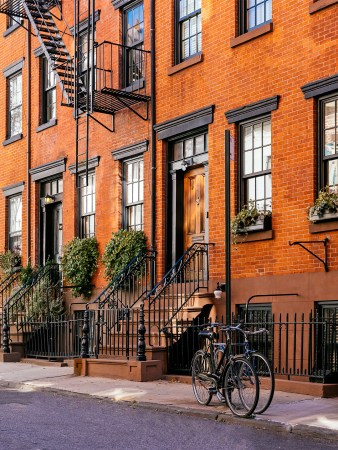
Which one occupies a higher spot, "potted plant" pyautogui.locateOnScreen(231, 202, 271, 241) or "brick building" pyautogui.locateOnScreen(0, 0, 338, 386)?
"brick building" pyautogui.locateOnScreen(0, 0, 338, 386)

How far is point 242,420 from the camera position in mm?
10164

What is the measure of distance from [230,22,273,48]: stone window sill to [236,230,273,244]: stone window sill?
346 cm

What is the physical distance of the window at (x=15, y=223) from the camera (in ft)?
76.8

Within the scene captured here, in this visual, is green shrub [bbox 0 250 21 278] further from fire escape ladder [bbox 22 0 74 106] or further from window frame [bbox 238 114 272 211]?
window frame [bbox 238 114 272 211]

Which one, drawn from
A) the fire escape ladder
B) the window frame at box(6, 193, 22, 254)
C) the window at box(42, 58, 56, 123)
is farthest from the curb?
the window frame at box(6, 193, 22, 254)

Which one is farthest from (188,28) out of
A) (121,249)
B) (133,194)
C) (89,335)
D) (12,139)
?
(12,139)

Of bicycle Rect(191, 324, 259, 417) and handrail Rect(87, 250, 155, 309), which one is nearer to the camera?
bicycle Rect(191, 324, 259, 417)

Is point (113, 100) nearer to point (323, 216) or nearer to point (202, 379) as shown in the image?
point (323, 216)

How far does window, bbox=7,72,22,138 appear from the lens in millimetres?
23594

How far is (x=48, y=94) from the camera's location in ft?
73.2

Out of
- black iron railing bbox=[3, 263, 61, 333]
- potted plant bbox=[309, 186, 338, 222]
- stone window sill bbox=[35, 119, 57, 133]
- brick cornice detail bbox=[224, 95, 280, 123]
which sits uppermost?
stone window sill bbox=[35, 119, 57, 133]

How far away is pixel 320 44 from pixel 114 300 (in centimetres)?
648

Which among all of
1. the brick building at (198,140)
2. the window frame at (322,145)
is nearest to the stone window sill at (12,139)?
the brick building at (198,140)

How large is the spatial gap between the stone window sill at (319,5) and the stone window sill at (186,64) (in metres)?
3.03
